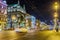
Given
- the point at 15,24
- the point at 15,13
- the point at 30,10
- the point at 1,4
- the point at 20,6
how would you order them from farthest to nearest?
the point at 30,10, the point at 20,6, the point at 15,13, the point at 15,24, the point at 1,4

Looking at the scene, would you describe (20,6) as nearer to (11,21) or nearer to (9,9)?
(9,9)

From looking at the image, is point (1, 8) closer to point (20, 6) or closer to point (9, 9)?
point (9, 9)

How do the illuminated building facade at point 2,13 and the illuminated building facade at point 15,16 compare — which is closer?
the illuminated building facade at point 2,13

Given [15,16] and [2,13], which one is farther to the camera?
[15,16]

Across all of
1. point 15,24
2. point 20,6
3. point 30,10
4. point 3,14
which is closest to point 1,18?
point 3,14

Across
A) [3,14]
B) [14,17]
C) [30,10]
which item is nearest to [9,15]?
[14,17]

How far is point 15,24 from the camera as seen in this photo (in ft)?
249

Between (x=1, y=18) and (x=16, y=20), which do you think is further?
(x=16, y=20)

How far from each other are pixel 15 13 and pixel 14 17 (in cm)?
221

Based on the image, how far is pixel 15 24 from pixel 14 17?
488 cm

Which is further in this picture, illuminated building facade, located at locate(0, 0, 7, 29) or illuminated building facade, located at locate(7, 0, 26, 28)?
illuminated building facade, located at locate(7, 0, 26, 28)

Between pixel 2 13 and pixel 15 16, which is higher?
pixel 2 13

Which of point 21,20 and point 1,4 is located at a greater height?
point 1,4

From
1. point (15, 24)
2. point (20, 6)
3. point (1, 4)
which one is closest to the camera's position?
point (1, 4)
